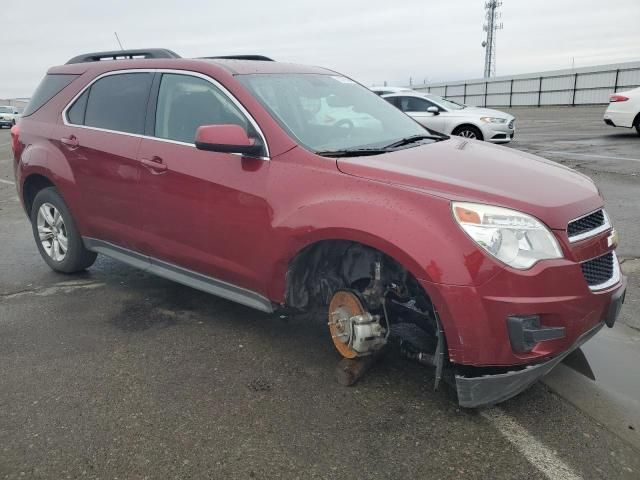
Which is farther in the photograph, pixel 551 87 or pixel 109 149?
pixel 551 87

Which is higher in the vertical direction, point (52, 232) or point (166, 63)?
point (166, 63)

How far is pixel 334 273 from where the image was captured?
3.38m

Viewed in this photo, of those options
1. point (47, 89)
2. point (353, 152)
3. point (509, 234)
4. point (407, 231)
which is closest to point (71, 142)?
point (47, 89)

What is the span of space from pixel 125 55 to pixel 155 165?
62.5 inches

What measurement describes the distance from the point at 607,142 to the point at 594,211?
42.1 ft

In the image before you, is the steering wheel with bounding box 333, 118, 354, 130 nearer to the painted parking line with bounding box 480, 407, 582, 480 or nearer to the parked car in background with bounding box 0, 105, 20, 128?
the painted parking line with bounding box 480, 407, 582, 480

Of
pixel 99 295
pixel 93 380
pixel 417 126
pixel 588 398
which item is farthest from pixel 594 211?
pixel 99 295

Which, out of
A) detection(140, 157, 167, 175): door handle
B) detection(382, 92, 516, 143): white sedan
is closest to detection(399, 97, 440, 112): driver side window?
detection(382, 92, 516, 143): white sedan

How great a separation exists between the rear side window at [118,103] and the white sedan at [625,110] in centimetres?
1373

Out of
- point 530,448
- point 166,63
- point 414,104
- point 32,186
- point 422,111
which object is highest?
point 166,63

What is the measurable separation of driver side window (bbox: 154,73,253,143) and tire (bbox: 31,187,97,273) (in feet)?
4.80

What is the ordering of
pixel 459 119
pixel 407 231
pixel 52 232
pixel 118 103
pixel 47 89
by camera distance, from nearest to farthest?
pixel 407 231 → pixel 118 103 → pixel 47 89 → pixel 52 232 → pixel 459 119

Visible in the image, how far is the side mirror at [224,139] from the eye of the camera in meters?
3.20

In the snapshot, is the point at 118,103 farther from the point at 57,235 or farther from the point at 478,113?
the point at 478,113
